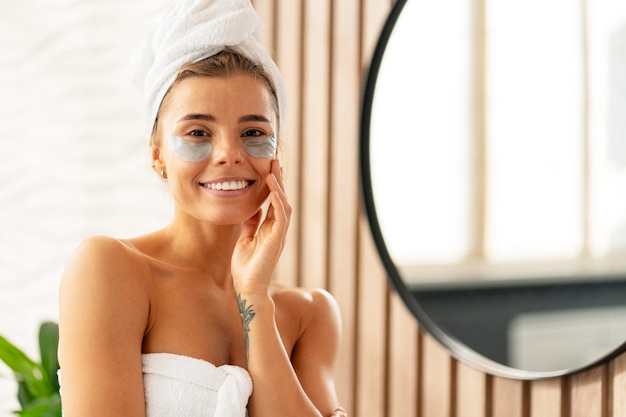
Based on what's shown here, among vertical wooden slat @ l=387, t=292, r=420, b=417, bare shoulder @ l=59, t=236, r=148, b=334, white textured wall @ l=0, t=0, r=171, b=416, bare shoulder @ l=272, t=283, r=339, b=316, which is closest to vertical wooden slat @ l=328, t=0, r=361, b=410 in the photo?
vertical wooden slat @ l=387, t=292, r=420, b=417

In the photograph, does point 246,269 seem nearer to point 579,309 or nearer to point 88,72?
point 579,309

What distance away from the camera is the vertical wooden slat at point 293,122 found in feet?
6.84

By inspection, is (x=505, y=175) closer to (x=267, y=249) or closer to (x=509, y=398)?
(x=509, y=398)

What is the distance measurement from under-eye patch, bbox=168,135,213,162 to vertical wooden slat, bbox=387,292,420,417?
66 cm

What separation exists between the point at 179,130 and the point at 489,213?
2.16ft

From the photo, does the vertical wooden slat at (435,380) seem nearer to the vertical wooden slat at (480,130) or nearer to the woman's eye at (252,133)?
the vertical wooden slat at (480,130)

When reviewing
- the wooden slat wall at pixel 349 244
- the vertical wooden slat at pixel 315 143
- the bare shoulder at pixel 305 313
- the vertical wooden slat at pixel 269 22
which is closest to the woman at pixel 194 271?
the bare shoulder at pixel 305 313

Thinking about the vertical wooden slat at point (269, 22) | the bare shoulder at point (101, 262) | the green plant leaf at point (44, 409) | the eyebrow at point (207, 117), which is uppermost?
the vertical wooden slat at point (269, 22)

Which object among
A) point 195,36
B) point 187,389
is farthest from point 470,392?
point 195,36

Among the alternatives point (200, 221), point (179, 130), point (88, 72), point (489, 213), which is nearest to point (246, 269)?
point (200, 221)

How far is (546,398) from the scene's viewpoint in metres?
1.45

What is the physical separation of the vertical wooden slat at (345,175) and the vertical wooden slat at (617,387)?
675 millimetres

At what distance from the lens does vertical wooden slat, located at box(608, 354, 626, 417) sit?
4.31 ft

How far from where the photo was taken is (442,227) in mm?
1714
